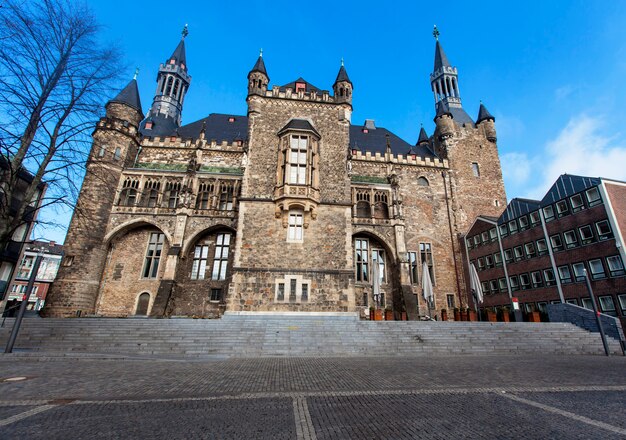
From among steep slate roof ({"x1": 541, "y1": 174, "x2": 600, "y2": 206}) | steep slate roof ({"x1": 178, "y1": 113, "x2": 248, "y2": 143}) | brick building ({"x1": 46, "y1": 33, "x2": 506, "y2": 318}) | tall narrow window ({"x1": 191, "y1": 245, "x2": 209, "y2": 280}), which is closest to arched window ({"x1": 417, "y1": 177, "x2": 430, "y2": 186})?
brick building ({"x1": 46, "y1": 33, "x2": 506, "y2": 318})

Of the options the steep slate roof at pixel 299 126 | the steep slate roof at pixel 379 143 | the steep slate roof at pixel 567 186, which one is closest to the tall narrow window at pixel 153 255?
the steep slate roof at pixel 299 126

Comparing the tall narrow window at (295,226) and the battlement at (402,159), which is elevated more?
the battlement at (402,159)

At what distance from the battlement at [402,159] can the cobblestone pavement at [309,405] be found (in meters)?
22.4

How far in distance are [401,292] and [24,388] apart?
19952 mm

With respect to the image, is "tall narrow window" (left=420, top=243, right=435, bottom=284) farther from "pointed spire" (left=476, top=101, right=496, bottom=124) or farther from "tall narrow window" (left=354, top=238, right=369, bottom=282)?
"pointed spire" (left=476, top=101, right=496, bottom=124)

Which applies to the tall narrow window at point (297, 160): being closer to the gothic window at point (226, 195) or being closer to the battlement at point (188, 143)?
the gothic window at point (226, 195)

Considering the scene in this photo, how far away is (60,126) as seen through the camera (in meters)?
9.30

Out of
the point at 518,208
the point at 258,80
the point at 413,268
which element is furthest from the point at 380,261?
the point at 258,80

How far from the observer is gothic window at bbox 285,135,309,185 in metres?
18.2

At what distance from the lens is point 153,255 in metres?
21.6

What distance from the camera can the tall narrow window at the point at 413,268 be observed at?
78.6 ft

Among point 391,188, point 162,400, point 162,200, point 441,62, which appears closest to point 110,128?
point 162,200

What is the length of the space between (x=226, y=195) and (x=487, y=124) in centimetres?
2798

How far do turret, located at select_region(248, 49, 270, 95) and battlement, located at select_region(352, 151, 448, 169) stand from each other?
10225 millimetres
